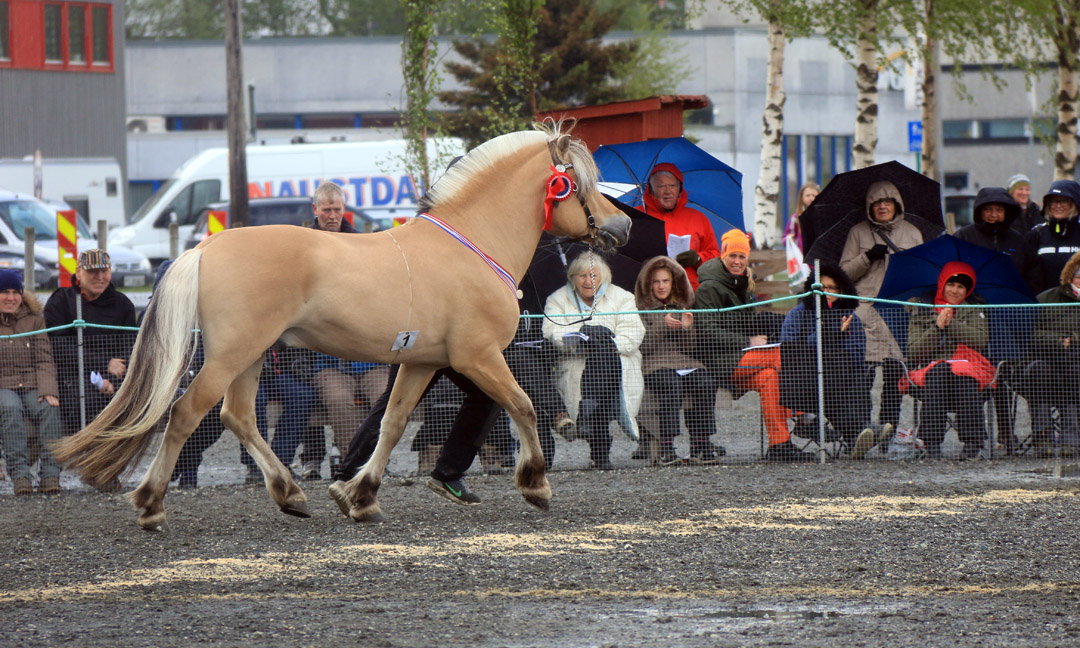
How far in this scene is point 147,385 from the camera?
7.18 m

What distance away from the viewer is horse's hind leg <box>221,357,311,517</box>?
743cm

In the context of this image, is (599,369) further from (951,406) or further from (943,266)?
(943,266)

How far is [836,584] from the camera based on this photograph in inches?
235

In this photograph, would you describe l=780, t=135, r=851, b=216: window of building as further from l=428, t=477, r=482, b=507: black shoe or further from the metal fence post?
l=428, t=477, r=482, b=507: black shoe

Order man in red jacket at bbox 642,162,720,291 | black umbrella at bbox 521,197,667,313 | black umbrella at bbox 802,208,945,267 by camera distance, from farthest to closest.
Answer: man in red jacket at bbox 642,162,720,291
black umbrella at bbox 802,208,945,267
black umbrella at bbox 521,197,667,313

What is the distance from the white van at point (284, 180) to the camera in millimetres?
30469

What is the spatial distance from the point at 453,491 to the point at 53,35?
116ft

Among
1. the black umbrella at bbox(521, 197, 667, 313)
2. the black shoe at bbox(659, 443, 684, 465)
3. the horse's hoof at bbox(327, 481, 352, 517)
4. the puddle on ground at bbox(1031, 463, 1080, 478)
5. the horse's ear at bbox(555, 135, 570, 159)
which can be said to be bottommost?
the puddle on ground at bbox(1031, 463, 1080, 478)

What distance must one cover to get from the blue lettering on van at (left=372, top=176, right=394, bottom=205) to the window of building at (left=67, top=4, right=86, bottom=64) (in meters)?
13.7

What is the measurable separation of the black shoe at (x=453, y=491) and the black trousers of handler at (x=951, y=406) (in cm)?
353

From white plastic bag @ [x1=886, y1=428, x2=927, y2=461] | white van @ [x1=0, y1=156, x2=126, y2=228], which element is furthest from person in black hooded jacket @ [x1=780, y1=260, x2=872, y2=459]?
white van @ [x1=0, y1=156, x2=126, y2=228]

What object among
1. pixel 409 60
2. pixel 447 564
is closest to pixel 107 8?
pixel 409 60

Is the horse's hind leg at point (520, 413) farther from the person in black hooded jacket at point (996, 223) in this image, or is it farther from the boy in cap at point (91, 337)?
the person in black hooded jacket at point (996, 223)

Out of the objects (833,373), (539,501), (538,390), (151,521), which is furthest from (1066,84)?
(151,521)
